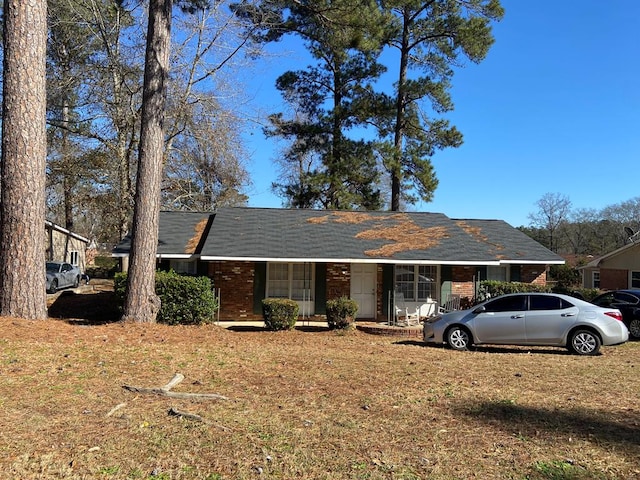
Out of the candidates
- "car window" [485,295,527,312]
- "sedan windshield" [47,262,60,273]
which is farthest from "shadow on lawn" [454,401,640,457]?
"sedan windshield" [47,262,60,273]

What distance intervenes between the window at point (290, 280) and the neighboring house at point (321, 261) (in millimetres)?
35

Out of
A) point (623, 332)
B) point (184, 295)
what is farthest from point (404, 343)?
point (184, 295)

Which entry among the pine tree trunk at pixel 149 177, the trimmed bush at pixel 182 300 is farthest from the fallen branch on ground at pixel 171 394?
the trimmed bush at pixel 182 300

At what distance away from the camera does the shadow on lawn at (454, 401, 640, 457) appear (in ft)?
16.5

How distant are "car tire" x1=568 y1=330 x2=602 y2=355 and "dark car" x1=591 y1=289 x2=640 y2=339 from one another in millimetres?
5056

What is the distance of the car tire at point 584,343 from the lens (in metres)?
11.0

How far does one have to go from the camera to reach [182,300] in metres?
13.4

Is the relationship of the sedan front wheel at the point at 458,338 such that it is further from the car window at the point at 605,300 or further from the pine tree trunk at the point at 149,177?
the pine tree trunk at the point at 149,177

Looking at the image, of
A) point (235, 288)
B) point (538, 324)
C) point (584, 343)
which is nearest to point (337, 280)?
point (235, 288)

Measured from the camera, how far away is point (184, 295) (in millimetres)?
13406

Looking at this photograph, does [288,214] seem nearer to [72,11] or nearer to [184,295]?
[184,295]

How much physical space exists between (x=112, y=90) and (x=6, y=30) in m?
14.7

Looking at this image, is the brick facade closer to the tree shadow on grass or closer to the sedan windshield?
the tree shadow on grass

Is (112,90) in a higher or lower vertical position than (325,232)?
higher
